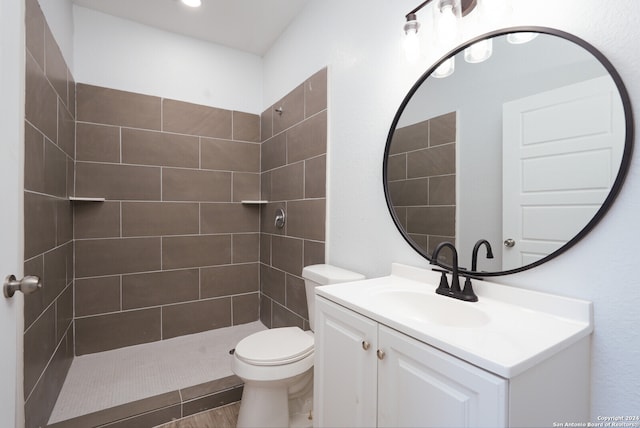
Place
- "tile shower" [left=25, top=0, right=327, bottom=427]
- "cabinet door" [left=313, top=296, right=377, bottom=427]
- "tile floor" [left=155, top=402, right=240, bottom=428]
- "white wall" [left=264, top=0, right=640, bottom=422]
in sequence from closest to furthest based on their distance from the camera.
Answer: "white wall" [left=264, top=0, right=640, bottom=422]
"cabinet door" [left=313, top=296, right=377, bottom=427]
"tile floor" [left=155, top=402, right=240, bottom=428]
"tile shower" [left=25, top=0, right=327, bottom=427]

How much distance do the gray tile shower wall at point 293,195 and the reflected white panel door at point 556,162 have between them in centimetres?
110

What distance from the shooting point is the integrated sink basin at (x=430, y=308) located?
3.18 ft

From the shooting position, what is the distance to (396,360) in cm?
83

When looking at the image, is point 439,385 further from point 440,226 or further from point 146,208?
point 146,208

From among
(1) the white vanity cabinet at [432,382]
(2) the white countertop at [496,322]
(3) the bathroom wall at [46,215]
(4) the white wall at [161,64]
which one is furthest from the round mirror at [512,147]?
(4) the white wall at [161,64]

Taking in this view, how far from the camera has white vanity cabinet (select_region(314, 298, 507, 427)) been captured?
65 centimetres

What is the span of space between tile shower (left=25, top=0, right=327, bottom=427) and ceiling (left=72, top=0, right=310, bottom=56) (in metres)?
0.56

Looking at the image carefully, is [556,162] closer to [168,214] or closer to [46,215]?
[46,215]

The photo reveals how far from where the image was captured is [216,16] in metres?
2.20

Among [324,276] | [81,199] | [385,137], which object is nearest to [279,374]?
[324,276]

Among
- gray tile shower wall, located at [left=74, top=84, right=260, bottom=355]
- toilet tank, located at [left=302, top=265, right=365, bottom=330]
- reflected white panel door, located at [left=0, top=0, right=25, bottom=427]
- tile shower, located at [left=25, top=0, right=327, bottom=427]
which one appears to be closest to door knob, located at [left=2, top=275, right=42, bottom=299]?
reflected white panel door, located at [left=0, top=0, right=25, bottom=427]

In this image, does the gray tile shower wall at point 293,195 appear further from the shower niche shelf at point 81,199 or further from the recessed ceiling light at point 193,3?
the shower niche shelf at point 81,199

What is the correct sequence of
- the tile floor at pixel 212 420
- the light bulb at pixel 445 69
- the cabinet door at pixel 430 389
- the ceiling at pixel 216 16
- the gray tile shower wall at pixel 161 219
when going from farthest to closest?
1. the gray tile shower wall at pixel 161 219
2. the ceiling at pixel 216 16
3. the tile floor at pixel 212 420
4. the light bulb at pixel 445 69
5. the cabinet door at pixel 430 389

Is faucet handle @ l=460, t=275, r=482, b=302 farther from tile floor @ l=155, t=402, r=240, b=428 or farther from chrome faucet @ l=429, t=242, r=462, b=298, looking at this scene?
tile floor @ l=155, t=402, r=240, b=428
